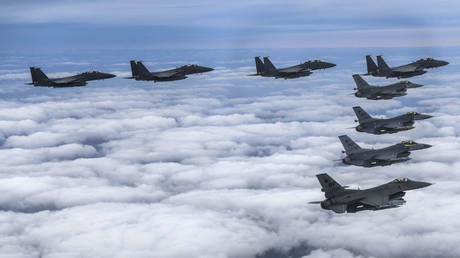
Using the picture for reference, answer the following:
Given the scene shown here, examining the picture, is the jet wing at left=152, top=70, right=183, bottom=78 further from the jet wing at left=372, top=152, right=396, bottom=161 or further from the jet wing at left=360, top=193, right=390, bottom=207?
the jet wing at left=360, top=193, right=390, bottom=207

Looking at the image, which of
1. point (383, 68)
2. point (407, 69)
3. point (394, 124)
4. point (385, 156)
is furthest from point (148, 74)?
point (407, 69)

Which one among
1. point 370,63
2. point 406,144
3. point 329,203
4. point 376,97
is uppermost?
point 370,63

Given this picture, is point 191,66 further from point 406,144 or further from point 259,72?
point 406,144

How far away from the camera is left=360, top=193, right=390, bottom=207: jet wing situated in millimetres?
76625

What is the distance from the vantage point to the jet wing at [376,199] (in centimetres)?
7662

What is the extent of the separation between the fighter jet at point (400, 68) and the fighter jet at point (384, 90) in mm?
5305

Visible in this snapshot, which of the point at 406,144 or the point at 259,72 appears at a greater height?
the point at 259,72

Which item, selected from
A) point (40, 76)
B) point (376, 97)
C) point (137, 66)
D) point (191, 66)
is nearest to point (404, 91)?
point (376, 97)

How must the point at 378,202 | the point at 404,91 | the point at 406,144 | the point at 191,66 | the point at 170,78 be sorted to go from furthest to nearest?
the point at 191,66 < the point at 170,78 < the point at 404,91 < the point at 406,144 < the point at 378,202

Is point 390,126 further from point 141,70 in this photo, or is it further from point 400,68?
point 141,70

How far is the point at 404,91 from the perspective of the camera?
351 ft

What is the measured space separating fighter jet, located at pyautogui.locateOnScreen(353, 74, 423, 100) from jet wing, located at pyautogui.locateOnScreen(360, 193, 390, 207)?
117 feet

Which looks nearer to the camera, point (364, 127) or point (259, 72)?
point (364, 127)

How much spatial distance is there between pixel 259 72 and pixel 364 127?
34210mm
